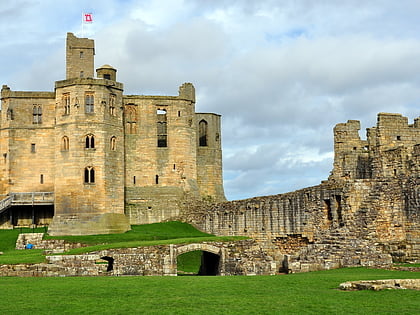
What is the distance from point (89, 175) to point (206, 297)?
3324 cm

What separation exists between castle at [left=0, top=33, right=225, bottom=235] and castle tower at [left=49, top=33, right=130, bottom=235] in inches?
2.9

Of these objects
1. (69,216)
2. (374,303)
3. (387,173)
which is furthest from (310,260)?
(69,216)

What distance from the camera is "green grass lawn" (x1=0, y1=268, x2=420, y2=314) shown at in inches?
746

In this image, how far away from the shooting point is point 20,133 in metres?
58.6

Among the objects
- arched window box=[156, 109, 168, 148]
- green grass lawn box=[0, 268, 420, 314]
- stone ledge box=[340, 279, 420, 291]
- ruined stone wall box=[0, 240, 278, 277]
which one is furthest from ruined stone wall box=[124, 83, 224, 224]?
stone ledge box=[340, 279, 420, 291]

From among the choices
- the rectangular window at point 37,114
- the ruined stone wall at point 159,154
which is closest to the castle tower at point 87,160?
the rectangular window at point 37,114

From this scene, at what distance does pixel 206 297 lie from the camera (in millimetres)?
21781

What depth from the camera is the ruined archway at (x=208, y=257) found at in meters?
38.7

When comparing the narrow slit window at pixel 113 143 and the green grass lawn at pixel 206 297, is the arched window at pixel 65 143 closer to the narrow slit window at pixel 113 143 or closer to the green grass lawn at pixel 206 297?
the narrow slit window at pixel 113 143

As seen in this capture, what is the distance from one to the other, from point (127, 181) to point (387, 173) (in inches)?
1053

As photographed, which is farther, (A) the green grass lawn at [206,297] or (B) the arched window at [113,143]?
(B) the arched window at [113,143]

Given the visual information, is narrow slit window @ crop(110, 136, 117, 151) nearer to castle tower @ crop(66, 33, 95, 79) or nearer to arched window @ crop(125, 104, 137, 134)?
arched window @ crop(125, 104, 137, 134)

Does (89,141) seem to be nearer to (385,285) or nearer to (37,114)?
(37,114)

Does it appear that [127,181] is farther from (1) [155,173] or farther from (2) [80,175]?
(2) [80,175]
